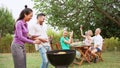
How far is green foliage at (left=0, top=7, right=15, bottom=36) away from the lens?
28.4 m

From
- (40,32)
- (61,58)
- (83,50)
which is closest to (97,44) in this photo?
(83,50)

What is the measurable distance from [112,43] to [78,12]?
5054 millimetres

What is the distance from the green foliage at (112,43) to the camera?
831 inches

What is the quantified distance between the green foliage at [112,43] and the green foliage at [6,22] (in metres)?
9.97

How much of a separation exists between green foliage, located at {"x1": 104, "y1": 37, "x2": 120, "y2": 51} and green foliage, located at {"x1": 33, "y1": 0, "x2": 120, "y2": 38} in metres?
2.31

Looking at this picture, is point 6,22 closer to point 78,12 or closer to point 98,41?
point 78,12

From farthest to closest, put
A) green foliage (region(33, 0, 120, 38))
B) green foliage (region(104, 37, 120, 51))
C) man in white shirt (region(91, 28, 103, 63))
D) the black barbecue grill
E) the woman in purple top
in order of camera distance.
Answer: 1. green foliage (region(104, 37, 120, 51))
2. green foliage (region(33, 0, 120, 38))
3. man in white shirt (region(91, 28, 103, 63))
4. the black barbecue grill
5. the woman in purple top

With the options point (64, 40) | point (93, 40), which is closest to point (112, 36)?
point (93, 40)

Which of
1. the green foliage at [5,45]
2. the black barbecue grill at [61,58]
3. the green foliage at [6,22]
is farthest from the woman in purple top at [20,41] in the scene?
the green foliage at [6,22]

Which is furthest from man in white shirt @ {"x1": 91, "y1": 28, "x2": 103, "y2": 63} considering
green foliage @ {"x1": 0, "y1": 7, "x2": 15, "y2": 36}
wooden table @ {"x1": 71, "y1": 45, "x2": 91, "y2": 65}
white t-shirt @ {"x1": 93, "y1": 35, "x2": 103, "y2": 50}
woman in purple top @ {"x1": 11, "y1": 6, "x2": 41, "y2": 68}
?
green foliage @ {"x1": 0, "y1": 7, "x2": 15, "y2": 36}

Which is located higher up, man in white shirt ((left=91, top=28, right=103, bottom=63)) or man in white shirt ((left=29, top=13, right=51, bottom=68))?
man in white shirt ((left=29, top=13, right=51, bottom=68))

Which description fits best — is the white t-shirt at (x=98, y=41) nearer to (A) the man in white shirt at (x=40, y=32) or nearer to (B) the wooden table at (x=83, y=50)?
(B) the wooden table at (x=83, y=50)

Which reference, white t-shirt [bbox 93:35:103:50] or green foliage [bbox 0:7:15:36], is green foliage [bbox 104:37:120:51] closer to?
white t-shirt [bbox 93:35:103:50]

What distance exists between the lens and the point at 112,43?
70.1ft
